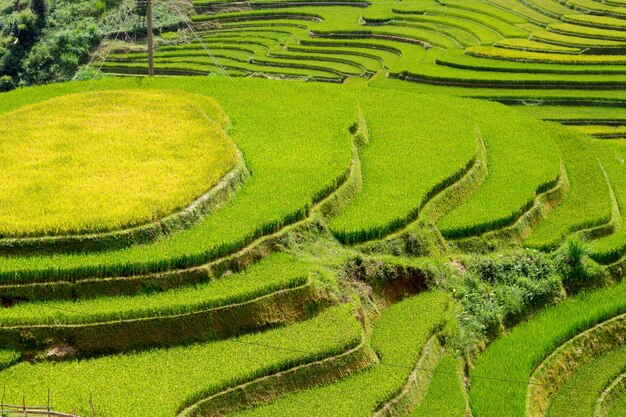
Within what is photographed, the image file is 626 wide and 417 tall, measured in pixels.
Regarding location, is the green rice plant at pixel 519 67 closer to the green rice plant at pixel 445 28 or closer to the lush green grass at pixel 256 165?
the green rice plant at pixel 445 28

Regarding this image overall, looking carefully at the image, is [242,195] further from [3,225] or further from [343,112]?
[343,112]

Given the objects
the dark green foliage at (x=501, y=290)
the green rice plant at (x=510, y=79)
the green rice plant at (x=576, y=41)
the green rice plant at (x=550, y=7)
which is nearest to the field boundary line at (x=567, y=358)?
the dark green foliage at (x=501, y=290)

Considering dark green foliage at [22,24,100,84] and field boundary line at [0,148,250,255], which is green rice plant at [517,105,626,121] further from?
dark green foliage at [22,24,100,84]

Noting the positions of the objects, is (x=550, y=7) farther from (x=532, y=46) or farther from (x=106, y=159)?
(x=106, y=159)

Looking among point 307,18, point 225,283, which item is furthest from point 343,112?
point 307,18

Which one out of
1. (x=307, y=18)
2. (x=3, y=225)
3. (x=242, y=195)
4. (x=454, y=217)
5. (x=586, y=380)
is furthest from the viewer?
(x=307, y=18)

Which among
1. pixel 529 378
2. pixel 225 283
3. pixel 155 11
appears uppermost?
pixel 225 283

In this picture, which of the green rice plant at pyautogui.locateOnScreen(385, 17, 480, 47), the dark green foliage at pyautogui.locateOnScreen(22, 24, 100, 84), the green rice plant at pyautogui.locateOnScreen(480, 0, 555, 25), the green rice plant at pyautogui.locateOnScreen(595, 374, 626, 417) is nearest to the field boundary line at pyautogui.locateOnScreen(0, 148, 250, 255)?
the green rice plant at pyautogui.locateOnScreen(595, 374, 626, 417)
